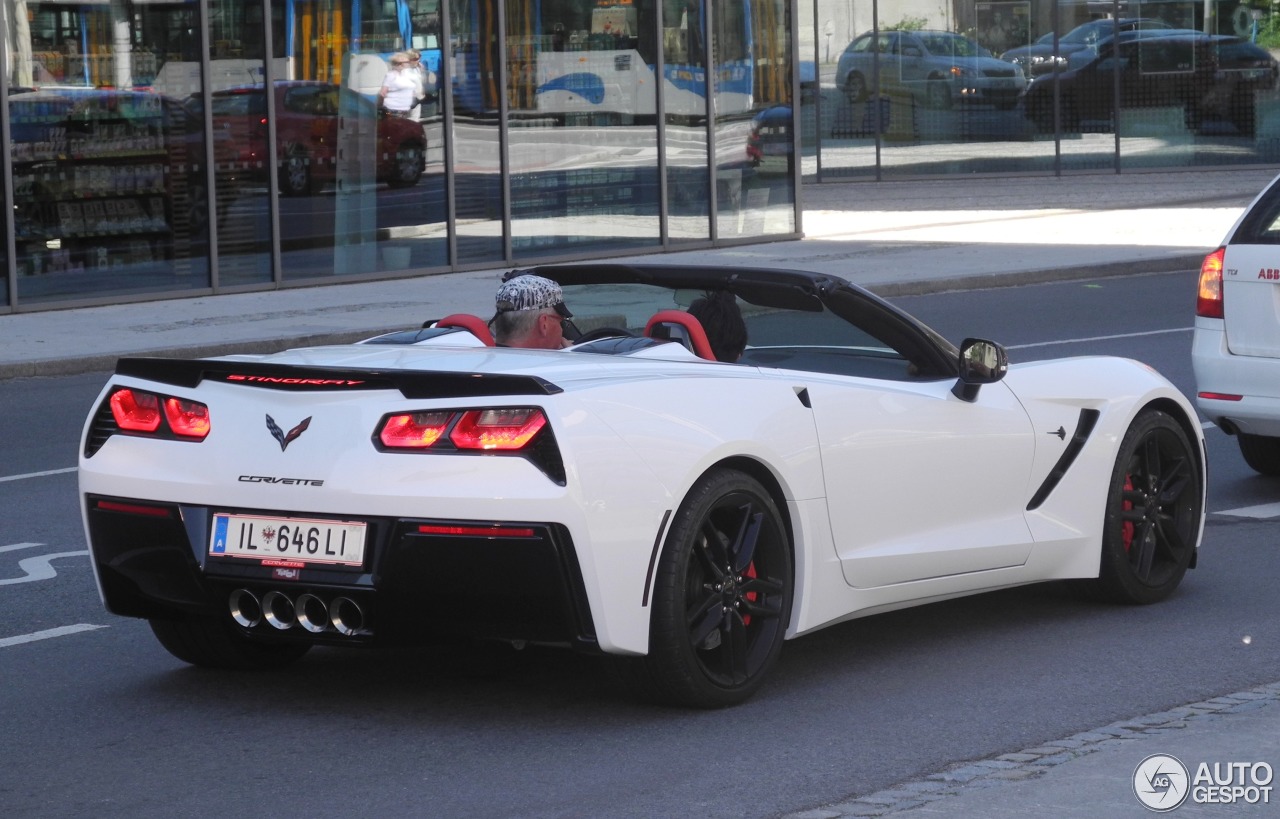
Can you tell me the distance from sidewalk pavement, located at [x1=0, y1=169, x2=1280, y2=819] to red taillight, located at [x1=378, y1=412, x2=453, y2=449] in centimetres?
133

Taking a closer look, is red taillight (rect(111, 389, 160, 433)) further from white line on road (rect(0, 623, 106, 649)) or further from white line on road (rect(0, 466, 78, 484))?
white line on road (rect(0, 466, 78, 484))

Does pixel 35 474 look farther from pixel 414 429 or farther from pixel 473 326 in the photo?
pixel 414 429

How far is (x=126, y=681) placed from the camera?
19.9 ft

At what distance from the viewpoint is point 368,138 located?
20.2m

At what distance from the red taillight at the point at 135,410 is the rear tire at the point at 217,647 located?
0.68 m

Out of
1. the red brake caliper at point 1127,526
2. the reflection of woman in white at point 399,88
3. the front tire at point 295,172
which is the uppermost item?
the reflection of woman in white at point 399,88

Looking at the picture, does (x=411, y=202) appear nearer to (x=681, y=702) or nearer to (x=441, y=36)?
(x=441, y=36)

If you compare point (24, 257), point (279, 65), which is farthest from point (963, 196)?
point (24, 257)

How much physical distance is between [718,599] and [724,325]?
1.28 m

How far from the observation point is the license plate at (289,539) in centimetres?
514

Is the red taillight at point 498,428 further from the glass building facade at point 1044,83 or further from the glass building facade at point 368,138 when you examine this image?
the glass building facade at point 1044,83

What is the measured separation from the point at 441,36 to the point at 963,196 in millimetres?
11869

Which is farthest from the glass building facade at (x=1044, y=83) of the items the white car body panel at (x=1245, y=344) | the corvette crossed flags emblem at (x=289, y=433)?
the corvette crossed flags emblem at (x=289, y=433)

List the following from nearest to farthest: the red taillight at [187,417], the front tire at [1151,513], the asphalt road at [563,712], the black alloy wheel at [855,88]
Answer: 1. the asphalt road at [563,712]
2. the red taillight at [187,417]
3. the front tire at [1151,513]
4. the black alloy wheel at [855,88]
